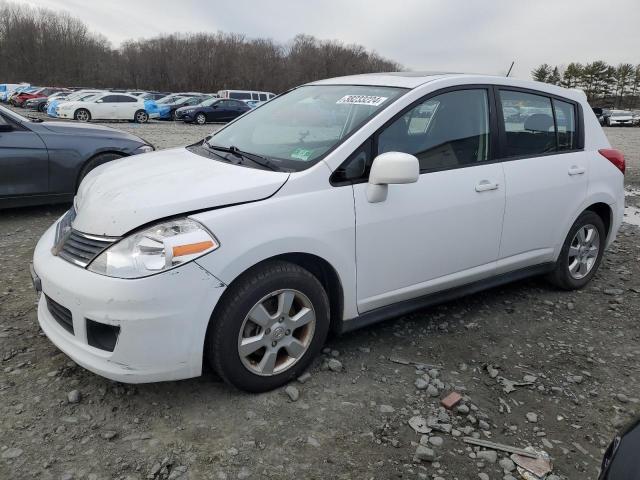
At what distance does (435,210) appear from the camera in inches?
125

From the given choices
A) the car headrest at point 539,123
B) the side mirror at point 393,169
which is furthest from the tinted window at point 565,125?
the side mirror at point 393,169

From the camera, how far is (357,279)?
2955 millimetres

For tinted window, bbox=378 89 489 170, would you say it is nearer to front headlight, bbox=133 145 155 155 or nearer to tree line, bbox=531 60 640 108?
front headlight, bbox=133 145 155 155

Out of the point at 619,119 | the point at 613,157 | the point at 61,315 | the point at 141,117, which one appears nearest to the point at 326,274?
the point at 61,315

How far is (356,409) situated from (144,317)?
3.88 feet

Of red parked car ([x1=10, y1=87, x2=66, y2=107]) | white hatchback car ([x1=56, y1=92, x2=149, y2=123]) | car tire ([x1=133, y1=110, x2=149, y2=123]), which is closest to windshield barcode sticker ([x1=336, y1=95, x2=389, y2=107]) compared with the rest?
white hatchback car ([x1=56, y1=92, x2=149, y2=123])

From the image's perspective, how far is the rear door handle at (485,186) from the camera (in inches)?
134

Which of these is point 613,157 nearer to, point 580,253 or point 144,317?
point 580,253

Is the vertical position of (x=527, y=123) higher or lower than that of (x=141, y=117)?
higher

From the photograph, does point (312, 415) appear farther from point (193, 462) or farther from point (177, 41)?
point (177, 41)

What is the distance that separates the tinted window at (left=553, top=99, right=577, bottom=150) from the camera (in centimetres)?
410

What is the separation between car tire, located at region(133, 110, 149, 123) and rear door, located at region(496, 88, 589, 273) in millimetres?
25691

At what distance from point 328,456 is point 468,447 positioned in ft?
2.27

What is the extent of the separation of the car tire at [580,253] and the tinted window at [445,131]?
132cm
